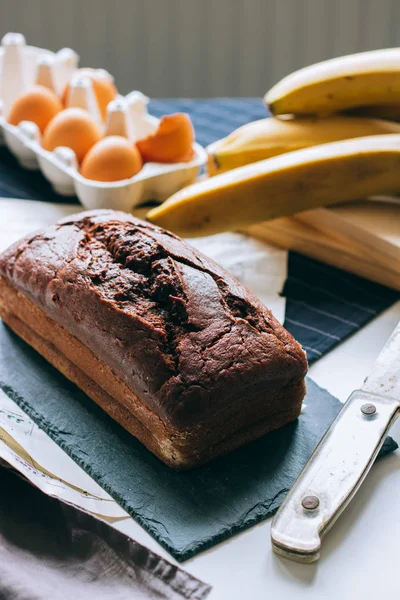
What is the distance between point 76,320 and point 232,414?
244 millimetres

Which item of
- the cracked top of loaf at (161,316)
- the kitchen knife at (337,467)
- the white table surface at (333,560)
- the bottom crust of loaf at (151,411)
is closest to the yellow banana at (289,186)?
the cracked top of loaf at (161,316)

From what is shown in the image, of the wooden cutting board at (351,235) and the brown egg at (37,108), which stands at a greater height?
the brown egg at (37,108)

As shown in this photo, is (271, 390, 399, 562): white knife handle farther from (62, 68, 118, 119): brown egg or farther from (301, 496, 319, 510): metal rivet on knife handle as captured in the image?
(62, 68, 118, 119): brown egg

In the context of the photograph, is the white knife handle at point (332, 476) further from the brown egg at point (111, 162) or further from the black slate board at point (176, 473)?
the brown egg at point (111, 162)

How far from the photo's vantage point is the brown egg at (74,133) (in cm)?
147

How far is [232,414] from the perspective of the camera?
897 mm

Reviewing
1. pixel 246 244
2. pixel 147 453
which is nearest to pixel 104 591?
pixel 147 453

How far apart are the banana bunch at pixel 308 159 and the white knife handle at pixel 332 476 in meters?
0.50

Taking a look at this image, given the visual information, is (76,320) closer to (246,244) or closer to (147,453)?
(147,453)

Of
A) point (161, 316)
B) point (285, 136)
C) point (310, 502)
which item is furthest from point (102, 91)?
point (310, 502)

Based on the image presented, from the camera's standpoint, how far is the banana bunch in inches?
51.1

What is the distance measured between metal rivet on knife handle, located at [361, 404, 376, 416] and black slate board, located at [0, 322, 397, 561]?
56mm

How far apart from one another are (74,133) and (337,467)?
908mm

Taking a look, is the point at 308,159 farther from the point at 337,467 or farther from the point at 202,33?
the point at 202,33
